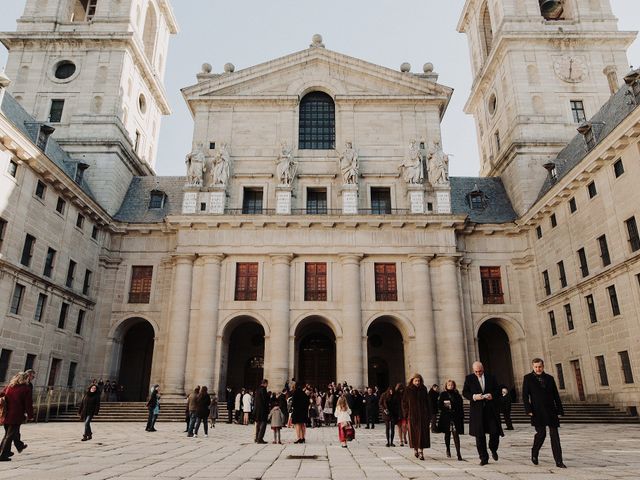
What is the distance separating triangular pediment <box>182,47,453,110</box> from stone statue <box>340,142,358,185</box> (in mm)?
5404

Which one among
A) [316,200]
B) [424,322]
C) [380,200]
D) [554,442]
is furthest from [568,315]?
[554,442]

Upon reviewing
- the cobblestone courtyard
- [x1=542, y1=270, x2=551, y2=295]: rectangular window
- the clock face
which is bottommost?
the cobblestone courtyard

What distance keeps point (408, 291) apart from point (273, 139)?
14973mm

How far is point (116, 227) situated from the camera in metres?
34.5

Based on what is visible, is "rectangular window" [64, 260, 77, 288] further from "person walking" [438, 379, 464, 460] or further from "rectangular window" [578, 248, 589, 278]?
"rectangular window" [578, 248, 589, 278]

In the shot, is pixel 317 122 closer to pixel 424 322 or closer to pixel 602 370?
pixel 424 322

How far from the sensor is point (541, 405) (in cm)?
1005

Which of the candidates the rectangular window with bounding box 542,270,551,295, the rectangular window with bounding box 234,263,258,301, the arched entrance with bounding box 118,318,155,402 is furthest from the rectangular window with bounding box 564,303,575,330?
the arched entrance with bounding box 118,318,155,402

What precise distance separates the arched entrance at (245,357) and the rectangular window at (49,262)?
12.6 m

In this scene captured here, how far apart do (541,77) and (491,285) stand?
1811 centimetres

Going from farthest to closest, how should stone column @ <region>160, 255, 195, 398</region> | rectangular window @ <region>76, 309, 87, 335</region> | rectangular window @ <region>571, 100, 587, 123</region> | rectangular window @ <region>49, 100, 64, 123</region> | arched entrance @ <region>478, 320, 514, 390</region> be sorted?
rectangular window @ <region>49, 100, 64, 123</region>, rectangular window @ <region>571, 100, 587, 123</region>, arched entrance @ <region>478, 320, 514, 390</region>, rectangular window @ <region>76, 309, 87, 335</region>, stone column @ <region>160, 255, 195, 398</region>

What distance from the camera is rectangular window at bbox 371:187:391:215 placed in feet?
115

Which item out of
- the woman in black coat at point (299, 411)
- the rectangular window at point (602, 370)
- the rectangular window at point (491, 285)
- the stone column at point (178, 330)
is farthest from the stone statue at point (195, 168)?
the rectangular window at point (602, 370)

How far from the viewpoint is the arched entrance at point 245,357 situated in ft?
116
